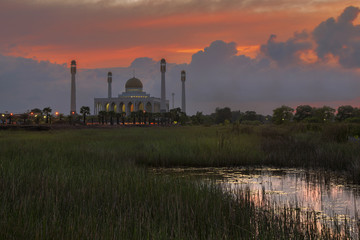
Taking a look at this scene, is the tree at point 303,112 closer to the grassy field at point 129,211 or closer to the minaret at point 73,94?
the minaret at point 73,94

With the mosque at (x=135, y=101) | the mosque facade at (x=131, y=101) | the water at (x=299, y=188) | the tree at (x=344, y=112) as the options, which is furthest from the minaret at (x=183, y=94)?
the water at (x=299, y=188)

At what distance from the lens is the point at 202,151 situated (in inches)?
686

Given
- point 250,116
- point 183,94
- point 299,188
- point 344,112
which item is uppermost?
point 183,94

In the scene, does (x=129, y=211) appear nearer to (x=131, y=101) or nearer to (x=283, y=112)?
(x=283, y=112)

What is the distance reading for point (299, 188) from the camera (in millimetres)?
11680

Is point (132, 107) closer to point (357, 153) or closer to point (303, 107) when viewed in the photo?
point (303, 107)

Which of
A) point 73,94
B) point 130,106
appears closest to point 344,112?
point 130,106

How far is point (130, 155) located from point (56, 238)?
12.1 meters

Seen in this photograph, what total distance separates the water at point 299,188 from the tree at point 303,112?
294 feet

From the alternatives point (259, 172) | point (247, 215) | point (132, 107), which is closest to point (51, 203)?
point (247, 215)

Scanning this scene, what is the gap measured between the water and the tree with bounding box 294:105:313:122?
89482 mm

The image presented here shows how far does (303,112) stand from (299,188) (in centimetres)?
9382

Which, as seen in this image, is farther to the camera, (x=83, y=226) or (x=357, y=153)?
(x=357, y=153)

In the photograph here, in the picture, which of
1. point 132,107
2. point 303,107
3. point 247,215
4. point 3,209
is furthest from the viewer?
point 132,107
